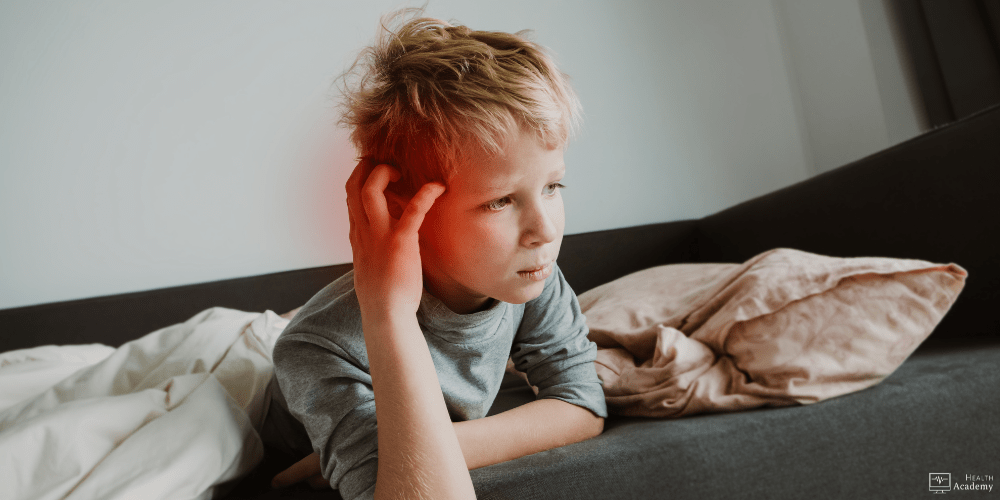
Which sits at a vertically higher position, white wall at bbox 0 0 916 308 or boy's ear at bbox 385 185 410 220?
white wall at bbox 0 0 916 308

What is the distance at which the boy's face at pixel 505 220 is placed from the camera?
532mm

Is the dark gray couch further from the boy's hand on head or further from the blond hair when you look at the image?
the blond hair

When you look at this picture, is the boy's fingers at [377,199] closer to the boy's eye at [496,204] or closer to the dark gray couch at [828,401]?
the boy's eye at [496,204]

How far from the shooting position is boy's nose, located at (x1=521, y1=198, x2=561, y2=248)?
0.53m

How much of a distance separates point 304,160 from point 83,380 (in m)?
0.88

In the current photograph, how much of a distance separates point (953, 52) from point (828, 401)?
1542 mm

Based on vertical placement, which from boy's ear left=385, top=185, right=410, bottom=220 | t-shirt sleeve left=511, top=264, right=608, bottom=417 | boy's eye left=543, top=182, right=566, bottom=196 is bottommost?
t-shirt sleeve left=511, top=264, right=608, bottom=417

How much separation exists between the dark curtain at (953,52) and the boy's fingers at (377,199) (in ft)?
5.98

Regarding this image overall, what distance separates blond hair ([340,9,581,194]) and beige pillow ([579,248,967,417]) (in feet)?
1.21

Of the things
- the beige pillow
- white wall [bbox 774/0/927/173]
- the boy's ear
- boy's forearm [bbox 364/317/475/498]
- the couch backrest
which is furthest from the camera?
white wall [bbox 774/0/927/173]

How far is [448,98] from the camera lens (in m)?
0.55

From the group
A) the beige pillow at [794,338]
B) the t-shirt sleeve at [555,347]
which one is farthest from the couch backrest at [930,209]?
the t-shirt sleeve at [555,347]

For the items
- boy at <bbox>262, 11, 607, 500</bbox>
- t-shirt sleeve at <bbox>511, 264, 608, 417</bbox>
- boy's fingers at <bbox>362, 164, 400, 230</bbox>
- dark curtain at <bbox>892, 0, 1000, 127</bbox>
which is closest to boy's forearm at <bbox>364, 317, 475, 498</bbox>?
boy at <bbox>262, 11, 607, 500</bbox>

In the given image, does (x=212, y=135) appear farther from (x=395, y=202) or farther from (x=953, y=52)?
(x=953, y=52)
